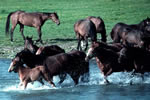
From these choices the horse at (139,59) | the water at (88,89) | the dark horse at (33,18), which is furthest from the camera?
the dark horse at (33,18)

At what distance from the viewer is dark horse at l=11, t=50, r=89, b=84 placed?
1411cm

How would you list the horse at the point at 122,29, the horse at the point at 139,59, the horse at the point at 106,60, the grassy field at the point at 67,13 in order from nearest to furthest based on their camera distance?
the horse at the point at 106,60 < the horse at the point at 139,59 < the horse at the point at 122,29 < the grassy field at the point at 67,13

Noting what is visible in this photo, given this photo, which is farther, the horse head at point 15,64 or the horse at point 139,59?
the horse at point 139,59

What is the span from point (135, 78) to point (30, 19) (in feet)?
31.7

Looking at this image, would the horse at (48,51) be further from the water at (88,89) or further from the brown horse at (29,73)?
the brown horse at (29,73)

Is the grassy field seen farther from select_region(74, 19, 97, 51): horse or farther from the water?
the water

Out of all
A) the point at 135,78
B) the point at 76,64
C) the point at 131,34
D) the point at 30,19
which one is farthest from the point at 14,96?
the point at 30,19

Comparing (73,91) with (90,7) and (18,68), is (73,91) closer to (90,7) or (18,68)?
(18,68)

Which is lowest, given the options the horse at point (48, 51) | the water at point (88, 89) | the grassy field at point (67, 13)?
the grassy field at point (67, 13)

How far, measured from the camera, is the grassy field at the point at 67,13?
2245cm

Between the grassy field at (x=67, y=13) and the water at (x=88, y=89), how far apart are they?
16.9 ft

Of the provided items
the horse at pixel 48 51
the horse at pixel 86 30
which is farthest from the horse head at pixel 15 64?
the horse at pixel 86 30

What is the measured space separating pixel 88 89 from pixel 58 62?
3.12 ft

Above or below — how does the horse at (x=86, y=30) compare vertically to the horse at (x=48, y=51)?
below
